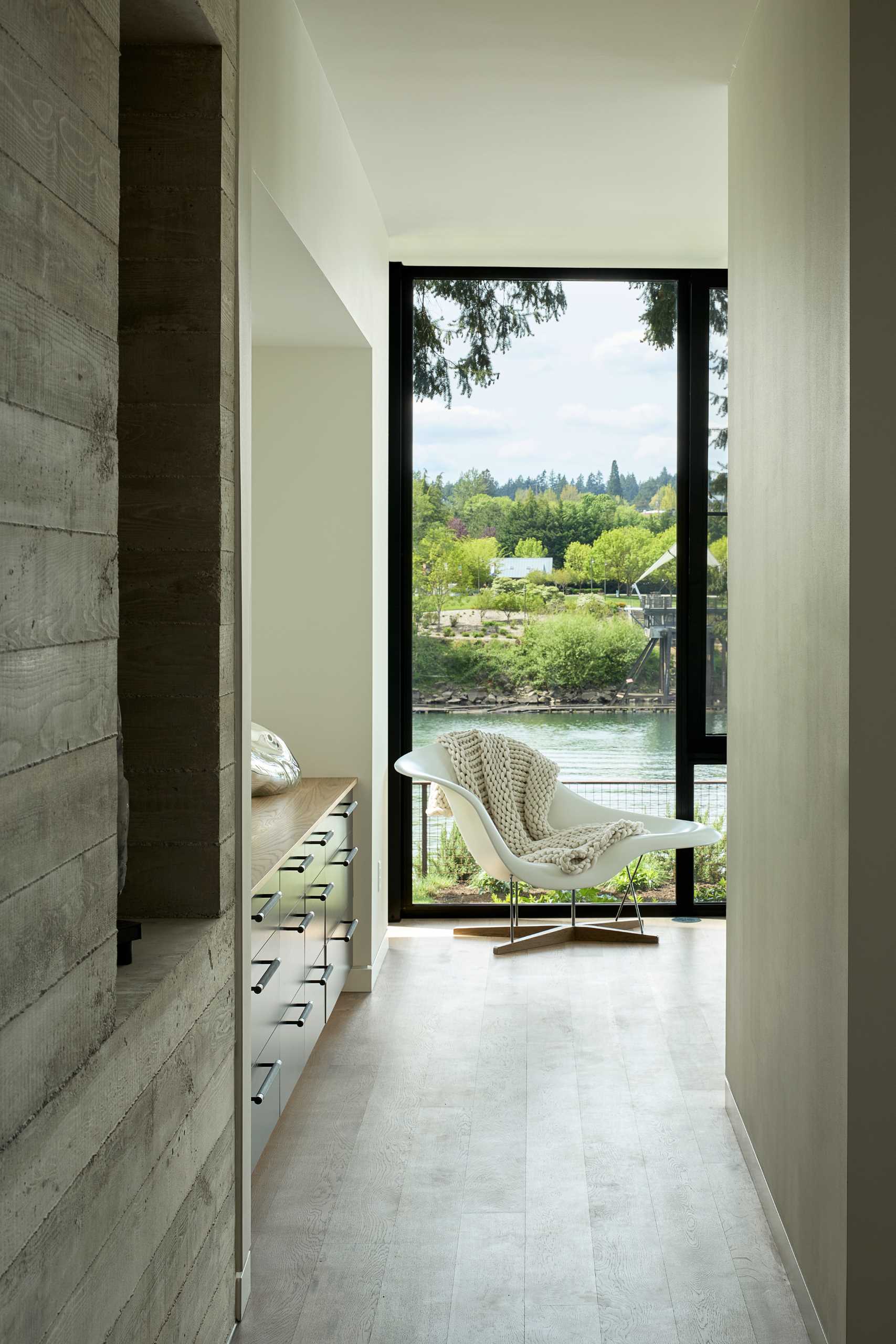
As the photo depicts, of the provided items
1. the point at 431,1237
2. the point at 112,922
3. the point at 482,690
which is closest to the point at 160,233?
the point at 112,922

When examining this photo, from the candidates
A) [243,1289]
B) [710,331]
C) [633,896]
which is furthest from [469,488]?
[243,1289]

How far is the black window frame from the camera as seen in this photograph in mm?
5434

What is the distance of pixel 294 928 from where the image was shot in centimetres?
316

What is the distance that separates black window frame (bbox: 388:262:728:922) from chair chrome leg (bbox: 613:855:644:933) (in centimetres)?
14

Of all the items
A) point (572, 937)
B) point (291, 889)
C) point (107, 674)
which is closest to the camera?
point (107, 674)

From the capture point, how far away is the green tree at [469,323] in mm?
5473

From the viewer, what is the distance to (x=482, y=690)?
5.59 metres

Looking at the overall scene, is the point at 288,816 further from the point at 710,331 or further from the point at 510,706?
the point at 710,331

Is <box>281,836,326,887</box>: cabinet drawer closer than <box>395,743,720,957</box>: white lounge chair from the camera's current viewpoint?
Yes

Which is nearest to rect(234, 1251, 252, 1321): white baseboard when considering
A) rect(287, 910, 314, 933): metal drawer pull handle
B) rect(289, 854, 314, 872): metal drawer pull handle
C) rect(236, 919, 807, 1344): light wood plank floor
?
rect(236, 919, 807, 1344): light wood plank floor

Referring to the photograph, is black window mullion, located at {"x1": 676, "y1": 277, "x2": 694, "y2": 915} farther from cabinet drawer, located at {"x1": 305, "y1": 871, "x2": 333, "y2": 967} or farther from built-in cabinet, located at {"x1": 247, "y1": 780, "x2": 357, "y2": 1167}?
cabinet drawer, located at {"x1": 305, "y1": 871, "x2": 333, "y2": 967}

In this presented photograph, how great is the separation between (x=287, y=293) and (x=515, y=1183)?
2.70m

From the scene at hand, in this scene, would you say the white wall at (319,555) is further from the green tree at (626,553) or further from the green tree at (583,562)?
the green tree at (626,553)

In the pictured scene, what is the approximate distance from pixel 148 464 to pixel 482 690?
11.5 ft
